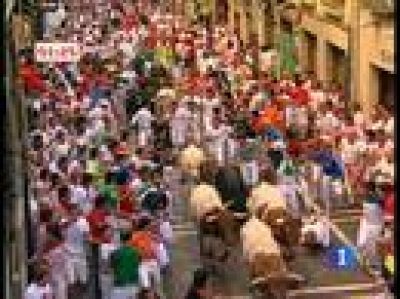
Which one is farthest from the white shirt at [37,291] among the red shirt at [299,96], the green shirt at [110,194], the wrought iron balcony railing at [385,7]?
the red shirt at [299,96]

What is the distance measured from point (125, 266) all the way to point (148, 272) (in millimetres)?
515

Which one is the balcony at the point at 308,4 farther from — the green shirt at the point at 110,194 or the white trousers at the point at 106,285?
the white trousers at the point at 106,285

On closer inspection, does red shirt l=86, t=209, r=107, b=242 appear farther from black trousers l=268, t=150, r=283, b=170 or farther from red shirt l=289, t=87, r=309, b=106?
red shirt l=289, t=87, r=309, b=106

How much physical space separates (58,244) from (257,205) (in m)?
3.11

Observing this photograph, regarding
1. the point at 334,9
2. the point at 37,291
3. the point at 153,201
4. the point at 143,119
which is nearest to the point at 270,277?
the point at 37,291

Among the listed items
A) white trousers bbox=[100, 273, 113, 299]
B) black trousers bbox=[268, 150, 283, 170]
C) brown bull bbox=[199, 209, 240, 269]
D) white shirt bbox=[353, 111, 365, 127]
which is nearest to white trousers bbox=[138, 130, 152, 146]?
black trousers bbox=[268, 150, 283, 170]

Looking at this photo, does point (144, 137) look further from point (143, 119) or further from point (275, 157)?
point (275, 157)

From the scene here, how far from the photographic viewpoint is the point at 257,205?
631 inches

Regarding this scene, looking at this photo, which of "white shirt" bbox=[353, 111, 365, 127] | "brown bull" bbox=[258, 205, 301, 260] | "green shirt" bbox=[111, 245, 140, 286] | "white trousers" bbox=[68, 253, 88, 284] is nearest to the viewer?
"green shirt" bbox=[111, 245, 140, 286]

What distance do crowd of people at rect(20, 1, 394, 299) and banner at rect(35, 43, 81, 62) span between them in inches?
17.6

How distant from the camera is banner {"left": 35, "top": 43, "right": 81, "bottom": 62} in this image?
20244 millimetres

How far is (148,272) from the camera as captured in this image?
13609 millimetres

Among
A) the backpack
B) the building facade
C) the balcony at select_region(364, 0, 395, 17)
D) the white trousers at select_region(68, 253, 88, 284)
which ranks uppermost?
the balcony at select_region(364, 0, 395, 17)

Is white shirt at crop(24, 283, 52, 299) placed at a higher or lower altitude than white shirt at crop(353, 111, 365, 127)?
lower
